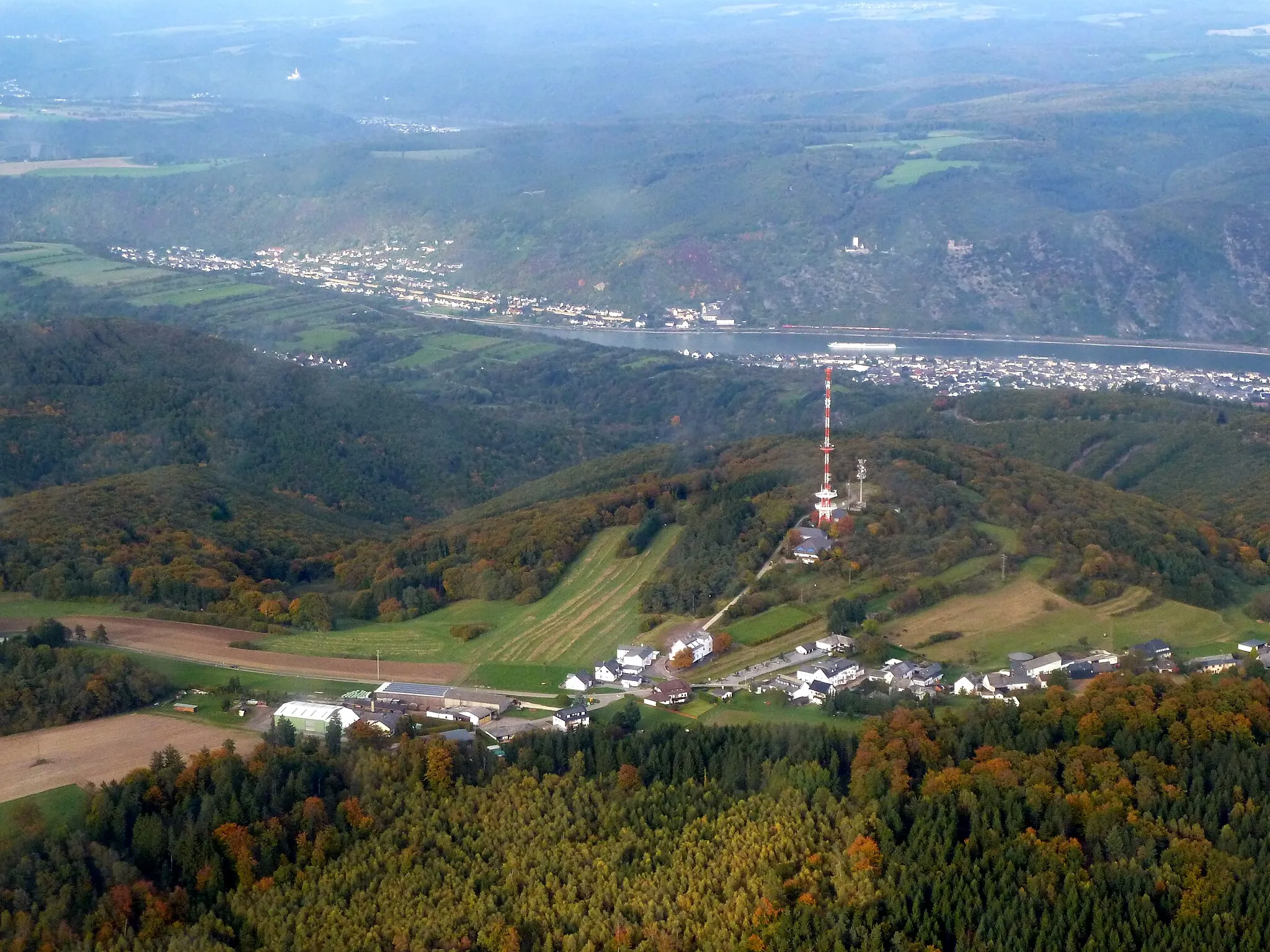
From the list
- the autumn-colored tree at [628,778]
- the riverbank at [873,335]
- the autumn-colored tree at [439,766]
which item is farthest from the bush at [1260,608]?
the riverbank at [873,335]

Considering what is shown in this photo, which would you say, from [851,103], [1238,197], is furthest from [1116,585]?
[851,103]

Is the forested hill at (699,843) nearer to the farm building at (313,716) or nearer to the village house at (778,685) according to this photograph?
the farm building at (313,716)

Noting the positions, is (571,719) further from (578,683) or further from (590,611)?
(590,611)

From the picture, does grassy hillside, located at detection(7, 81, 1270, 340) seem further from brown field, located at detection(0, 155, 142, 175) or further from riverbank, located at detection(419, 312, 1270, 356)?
brown field, located at detection(0, 155, 142, 175)

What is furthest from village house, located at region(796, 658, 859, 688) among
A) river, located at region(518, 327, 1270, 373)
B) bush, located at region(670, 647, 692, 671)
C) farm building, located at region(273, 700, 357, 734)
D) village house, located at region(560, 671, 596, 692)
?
river, located at region(518, 327, 1270, 373)

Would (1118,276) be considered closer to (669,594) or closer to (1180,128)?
(1180,128)
